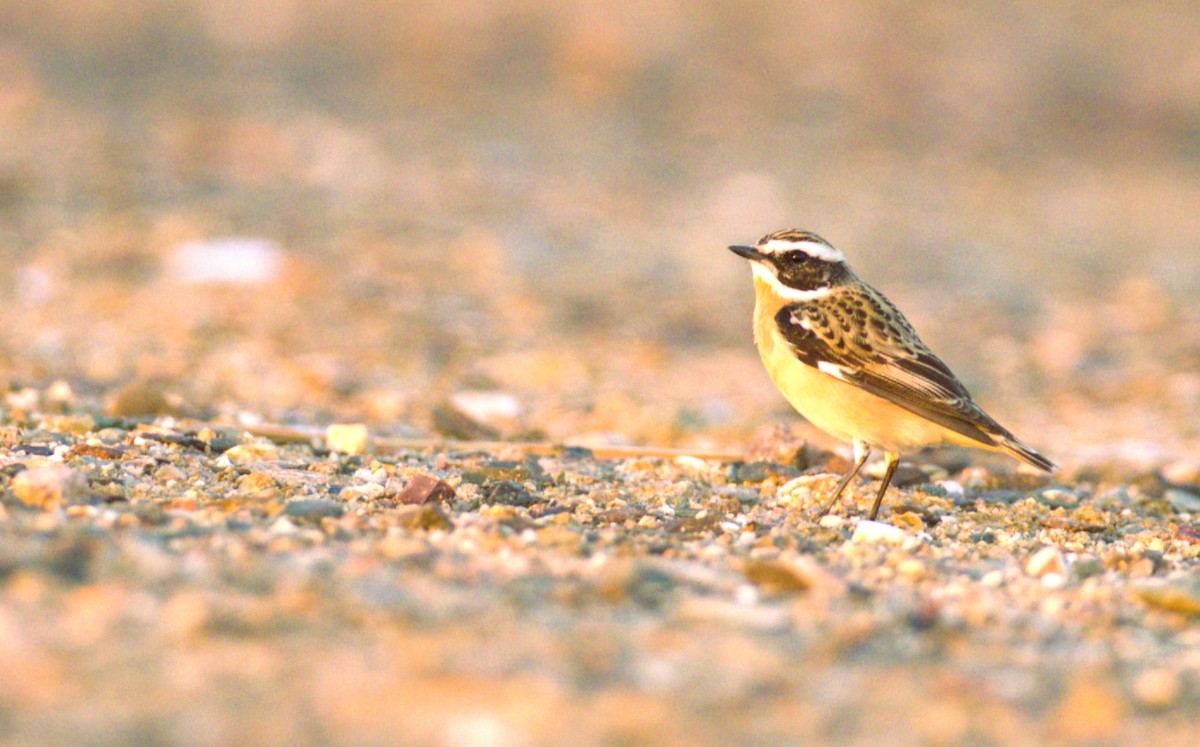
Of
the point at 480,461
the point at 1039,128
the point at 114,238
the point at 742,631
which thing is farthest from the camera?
the point at 1039,128

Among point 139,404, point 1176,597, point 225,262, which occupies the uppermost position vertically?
point 225,262

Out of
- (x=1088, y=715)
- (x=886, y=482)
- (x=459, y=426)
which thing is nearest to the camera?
(x=1088, y=715)

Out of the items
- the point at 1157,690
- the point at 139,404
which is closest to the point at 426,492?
the point at 139,404

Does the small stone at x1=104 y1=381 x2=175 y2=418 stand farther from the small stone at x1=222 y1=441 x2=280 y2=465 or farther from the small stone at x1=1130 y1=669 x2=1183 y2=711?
the small stone at x1=1130 y1=669 x2=1183 y2=711

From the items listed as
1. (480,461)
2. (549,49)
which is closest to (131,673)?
(480,461)

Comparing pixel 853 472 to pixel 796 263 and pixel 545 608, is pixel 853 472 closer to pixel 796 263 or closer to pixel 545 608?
pixel 796 263

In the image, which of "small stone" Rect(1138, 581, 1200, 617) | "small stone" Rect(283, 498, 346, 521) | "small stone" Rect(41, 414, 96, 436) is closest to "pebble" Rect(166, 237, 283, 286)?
"small stone" Rect(41, 414, 96, 436)

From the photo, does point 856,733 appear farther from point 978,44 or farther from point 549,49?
point 978,44

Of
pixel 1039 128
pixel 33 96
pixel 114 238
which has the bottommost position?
pixel 114 238
